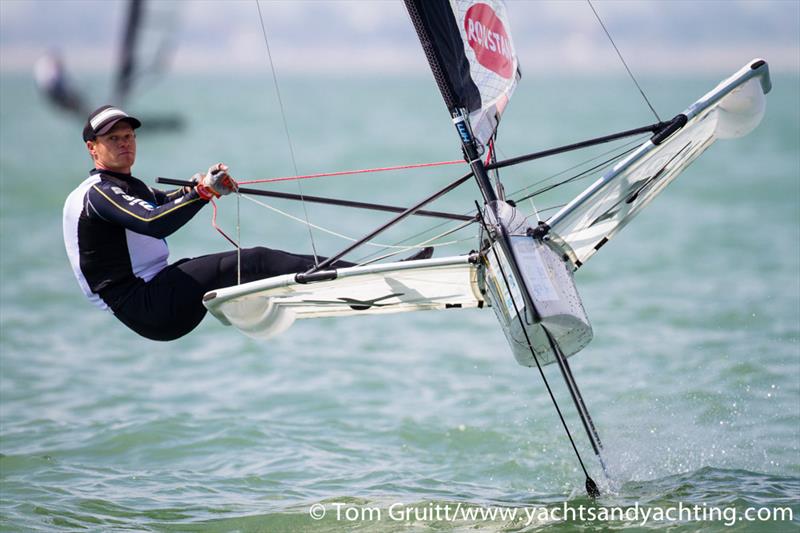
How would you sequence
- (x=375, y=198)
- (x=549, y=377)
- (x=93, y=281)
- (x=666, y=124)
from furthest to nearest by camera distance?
(x=375, y=198) → (x=549, y=377) → (x=93, y=281) → (x=666, y=124)

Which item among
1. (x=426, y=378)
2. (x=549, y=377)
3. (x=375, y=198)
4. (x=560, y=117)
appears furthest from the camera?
(x=560, y=117)

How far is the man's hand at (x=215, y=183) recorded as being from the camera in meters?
4.21

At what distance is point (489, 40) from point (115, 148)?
1.79 metres

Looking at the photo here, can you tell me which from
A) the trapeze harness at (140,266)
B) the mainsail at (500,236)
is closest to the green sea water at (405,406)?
the mainsail at (500,236)

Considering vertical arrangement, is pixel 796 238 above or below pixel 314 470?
above

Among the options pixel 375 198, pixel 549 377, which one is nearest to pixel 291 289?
pixel 549 377

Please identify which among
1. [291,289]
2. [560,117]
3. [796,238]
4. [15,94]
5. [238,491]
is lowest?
[238,491]

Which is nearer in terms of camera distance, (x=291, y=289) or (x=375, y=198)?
(x=291, y=289)

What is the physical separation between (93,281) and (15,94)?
238ft

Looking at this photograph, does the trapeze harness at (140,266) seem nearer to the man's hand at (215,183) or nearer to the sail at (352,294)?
the sail at (352,294)

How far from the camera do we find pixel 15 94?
71812 mm

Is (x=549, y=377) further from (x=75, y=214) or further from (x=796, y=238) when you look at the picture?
(x=796, y=238)

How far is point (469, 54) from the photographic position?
484cm

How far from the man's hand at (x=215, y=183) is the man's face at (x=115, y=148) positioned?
1.88 ft
